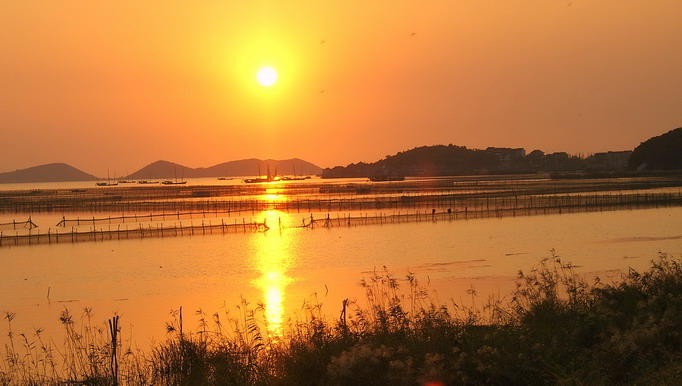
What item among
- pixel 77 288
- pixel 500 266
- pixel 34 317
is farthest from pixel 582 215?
pixel 34 317

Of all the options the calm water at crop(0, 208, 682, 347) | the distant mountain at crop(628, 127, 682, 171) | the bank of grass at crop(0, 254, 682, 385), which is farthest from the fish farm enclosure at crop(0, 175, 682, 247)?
the distant mountain at crop(628, 127, 682, 171)

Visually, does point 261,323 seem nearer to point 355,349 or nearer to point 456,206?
point 355,349

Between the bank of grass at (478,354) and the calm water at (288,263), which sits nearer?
the bank of grass at (478,354)

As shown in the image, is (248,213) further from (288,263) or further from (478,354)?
(478,354)

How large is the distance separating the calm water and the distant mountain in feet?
265

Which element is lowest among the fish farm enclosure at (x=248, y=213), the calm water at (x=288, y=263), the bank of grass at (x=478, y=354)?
the calm water at (x=288, y=263)

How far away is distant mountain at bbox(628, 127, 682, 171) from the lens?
111625 mm

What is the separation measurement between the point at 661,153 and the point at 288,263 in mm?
107241

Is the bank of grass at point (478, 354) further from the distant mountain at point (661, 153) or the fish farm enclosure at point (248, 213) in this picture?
the distant mountain at point (661, 153)

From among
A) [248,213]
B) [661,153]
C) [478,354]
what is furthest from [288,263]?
[661,153]

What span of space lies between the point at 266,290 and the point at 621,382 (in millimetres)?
14059

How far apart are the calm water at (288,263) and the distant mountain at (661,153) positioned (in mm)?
80762

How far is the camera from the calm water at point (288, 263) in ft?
56.0

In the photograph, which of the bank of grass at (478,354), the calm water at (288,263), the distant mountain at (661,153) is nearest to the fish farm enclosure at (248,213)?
the calm water at (288,263)
